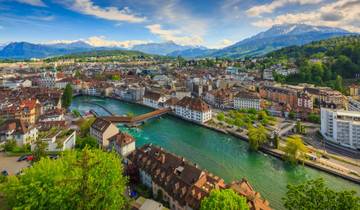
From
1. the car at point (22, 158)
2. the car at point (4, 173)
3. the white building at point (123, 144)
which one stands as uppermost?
the white building at point (123, 144)

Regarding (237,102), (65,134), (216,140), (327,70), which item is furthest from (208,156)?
(327,70)

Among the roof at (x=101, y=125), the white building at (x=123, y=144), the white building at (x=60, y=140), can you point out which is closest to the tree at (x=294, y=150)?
the white building at (x=123, y=144)

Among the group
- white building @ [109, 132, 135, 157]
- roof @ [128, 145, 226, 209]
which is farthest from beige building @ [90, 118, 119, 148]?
roof @ [128, 145, 226, 209]

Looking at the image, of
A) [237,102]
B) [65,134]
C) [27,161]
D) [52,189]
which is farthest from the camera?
[237,102]

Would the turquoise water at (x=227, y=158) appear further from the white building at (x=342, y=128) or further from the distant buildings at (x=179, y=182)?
the white building at (x=342, y=128)

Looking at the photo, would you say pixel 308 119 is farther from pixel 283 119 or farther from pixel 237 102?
pixel 237 102

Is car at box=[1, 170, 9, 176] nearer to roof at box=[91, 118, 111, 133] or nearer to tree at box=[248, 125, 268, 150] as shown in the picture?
roof at box=[91, 118, 111, 133]
